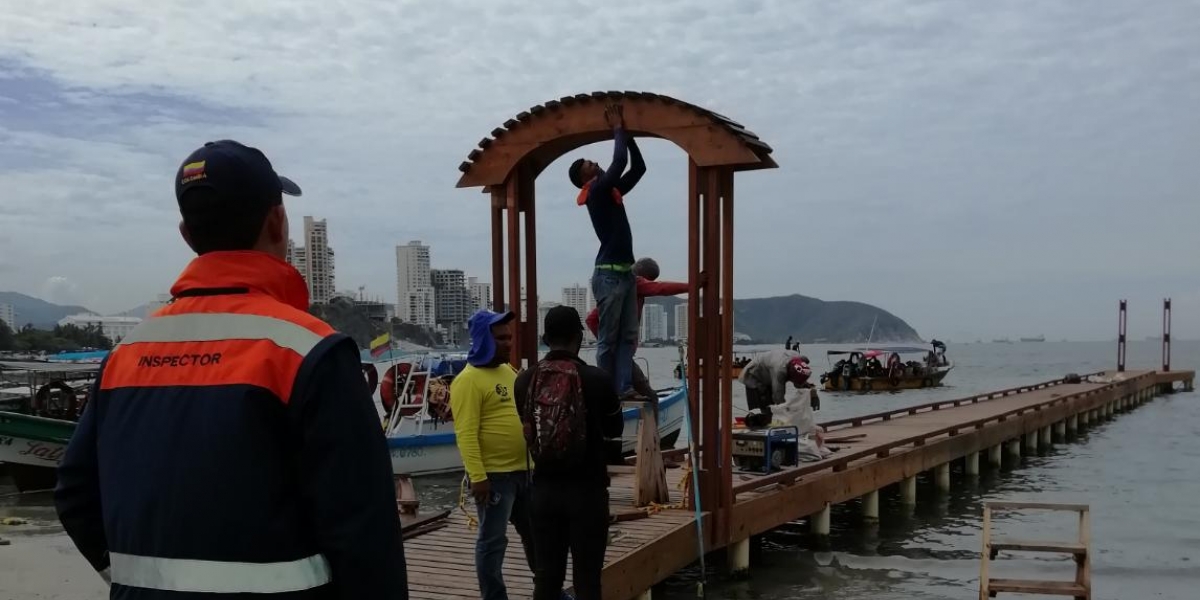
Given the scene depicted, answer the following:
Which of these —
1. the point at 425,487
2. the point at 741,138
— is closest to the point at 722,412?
the point at 741,138

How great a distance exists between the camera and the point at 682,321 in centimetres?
827

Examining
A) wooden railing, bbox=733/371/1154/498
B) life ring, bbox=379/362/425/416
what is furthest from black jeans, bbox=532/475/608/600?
life ring, bbox=379/362/425/416

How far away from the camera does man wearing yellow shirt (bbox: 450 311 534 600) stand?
4930 millimetres

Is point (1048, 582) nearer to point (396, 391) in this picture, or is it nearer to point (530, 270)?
point (530, 270)

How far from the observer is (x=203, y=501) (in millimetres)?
1758

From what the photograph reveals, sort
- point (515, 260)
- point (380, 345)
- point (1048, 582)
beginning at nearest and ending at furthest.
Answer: point (1048, 582), point (515, 260), point (380, 345)

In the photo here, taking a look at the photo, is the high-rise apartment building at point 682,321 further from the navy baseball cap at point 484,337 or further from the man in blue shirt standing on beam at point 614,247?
the navy baseball cap at point 484,337

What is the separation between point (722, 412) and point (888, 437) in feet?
27.8

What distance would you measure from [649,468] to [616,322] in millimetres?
1714

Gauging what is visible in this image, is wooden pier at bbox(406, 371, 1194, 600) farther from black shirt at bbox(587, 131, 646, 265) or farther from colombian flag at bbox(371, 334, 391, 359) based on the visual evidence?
colombian flag at bbox(371, 334, 391, 359)

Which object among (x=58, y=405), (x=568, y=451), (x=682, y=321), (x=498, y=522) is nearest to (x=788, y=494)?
(x=682, y=321)

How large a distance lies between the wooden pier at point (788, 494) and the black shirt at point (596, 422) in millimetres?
1968

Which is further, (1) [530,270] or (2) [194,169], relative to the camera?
(1) [530,270]

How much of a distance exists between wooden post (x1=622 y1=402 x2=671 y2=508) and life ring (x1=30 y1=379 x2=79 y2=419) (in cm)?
1616
